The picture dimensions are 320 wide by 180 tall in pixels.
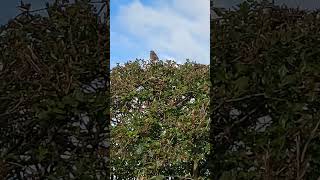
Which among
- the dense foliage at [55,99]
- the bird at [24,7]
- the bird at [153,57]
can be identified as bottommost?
the dense foliage at [55,99]

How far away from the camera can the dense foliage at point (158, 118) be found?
7.50 feet

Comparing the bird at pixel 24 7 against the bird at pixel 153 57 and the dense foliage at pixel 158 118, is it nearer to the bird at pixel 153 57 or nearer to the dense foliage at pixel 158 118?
the dense foliage at pixel 158 118

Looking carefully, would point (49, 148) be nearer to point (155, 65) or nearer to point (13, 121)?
point (13, 121)

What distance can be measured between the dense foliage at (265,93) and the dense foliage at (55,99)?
1.10 feet

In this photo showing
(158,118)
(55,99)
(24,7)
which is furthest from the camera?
(158,118)

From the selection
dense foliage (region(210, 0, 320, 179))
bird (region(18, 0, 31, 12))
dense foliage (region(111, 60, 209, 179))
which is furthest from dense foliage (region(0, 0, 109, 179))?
dense foliage (region(111, 60, 209, 179))

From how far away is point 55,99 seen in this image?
4.88 feet

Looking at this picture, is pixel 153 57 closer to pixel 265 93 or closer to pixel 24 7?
pixel 24 7

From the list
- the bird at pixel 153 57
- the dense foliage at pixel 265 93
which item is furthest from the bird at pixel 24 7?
the bird at pixel 153 57

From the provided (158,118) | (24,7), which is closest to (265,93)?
(24,7)

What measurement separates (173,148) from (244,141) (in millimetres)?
855

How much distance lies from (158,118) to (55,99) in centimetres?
101

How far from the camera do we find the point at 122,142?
2.33m

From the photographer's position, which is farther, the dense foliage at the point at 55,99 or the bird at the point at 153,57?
the bird at the point at 153,57
